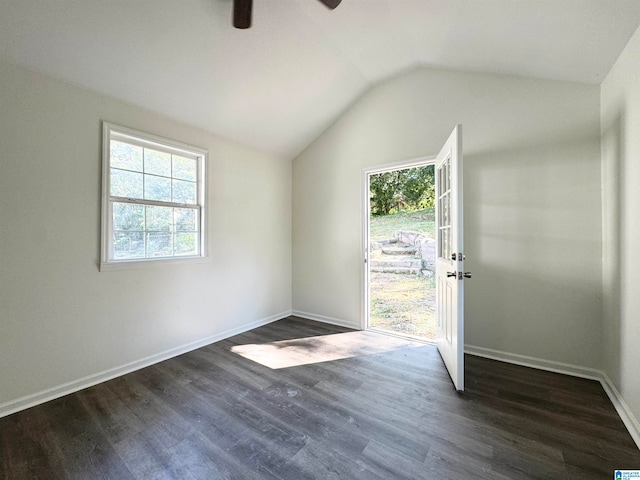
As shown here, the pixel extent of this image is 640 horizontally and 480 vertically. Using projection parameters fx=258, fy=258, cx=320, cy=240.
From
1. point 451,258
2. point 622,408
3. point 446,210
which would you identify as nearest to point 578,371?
point 622,408

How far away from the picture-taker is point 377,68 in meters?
2.94

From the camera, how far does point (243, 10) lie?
158 centimetres

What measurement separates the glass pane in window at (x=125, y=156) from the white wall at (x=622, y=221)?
149 inches

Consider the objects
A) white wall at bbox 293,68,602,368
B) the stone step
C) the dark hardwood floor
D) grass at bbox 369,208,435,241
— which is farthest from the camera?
grass at bbox 369,208,435,241

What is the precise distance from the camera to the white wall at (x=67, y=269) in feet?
5.93

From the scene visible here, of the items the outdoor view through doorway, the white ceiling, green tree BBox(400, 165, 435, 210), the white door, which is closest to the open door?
the white door

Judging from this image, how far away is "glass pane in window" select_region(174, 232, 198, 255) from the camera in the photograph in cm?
280

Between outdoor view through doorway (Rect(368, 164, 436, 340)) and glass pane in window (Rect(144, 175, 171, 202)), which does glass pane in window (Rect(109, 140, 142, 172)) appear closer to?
glass pane in window (Rect(144, 175, 171, 202))

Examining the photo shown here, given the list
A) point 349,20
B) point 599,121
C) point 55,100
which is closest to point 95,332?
point 55,100

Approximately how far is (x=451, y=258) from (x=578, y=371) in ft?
4.81

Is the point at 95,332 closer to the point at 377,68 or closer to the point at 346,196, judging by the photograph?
the point at 346,196

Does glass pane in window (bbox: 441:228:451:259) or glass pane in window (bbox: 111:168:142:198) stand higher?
glass pane in window (bbox: 111:168:142:198)

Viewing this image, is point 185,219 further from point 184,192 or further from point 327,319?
point 327,319

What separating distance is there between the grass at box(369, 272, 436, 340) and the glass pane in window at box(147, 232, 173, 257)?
2.71 meters
